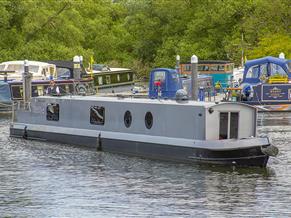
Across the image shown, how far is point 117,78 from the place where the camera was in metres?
62.7

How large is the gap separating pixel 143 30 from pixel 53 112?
160ft

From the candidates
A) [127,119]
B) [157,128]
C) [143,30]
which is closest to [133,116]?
[127,119]

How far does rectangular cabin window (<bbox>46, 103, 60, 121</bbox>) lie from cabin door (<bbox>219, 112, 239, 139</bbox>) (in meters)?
9.46

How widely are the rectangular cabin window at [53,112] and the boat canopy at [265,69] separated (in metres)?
17.7

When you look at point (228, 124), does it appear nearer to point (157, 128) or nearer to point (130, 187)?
point (157, 128)

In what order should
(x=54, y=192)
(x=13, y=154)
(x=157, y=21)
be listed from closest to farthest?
(x=54, y=192) < (x=13, y=154) < (x=157, y=21)

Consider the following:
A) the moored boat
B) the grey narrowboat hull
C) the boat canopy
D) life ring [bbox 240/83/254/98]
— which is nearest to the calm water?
the grey narrowboat hull

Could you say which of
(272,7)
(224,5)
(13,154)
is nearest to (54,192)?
(13,154)

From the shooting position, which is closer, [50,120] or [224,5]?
[50,120]

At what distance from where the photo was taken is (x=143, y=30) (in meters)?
86.6

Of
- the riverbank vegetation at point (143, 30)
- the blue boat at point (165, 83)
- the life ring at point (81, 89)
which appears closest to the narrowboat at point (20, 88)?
the blue boat at point (165, 83)

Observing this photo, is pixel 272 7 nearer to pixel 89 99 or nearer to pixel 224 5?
pixel 224 5

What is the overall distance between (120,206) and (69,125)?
13.0 metres

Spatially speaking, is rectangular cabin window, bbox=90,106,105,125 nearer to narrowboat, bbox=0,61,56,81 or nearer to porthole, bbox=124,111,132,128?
porthole, bbox=124,111,132,128
